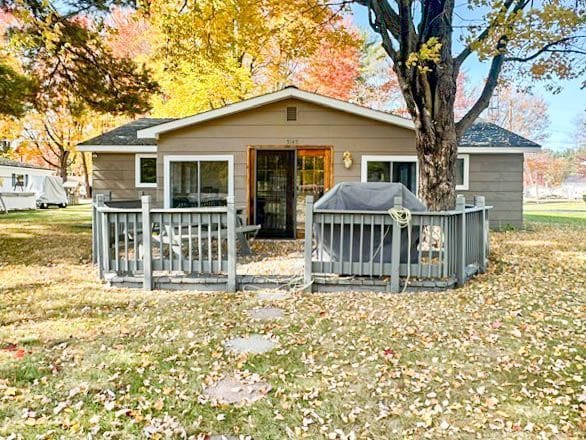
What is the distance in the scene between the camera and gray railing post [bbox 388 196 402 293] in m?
5.19

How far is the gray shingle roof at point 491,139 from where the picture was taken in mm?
11086

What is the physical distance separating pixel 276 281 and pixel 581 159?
128 feet

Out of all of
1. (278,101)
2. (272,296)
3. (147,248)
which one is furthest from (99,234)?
(278,101)

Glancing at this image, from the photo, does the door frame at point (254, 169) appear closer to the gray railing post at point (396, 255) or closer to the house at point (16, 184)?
the gray railing post at point (396, 255)

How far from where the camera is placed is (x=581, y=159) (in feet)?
119

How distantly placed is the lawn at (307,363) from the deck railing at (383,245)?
325 millimetres

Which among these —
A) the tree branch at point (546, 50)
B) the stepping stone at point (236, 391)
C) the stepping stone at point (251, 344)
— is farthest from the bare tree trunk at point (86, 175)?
the stepping stone at point (236, 391)

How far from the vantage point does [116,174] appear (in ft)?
40.2

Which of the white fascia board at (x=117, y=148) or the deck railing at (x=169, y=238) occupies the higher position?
the white fascia board at (x=117, y=148)

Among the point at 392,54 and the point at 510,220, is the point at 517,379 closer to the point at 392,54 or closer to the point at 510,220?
the point at 392,54

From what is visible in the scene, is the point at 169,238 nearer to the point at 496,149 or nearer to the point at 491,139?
the point at 496,149

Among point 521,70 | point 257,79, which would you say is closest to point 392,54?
point 521,70

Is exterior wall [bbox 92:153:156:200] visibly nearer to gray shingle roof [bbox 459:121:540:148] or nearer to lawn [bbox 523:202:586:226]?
gray shingle roof [bbox 459:121:540:148]

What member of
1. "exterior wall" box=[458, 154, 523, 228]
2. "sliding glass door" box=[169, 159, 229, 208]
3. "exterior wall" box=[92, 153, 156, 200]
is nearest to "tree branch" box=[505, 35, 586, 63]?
"exterior wall" box=[458, 154, 523, 228]
